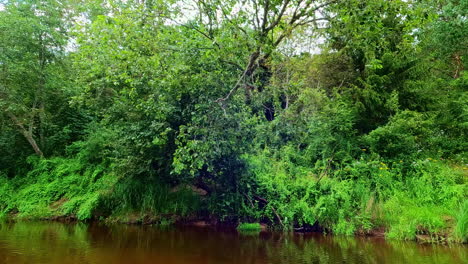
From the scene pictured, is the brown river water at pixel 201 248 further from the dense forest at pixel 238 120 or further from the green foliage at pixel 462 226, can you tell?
the dense forest at pixel 238 120

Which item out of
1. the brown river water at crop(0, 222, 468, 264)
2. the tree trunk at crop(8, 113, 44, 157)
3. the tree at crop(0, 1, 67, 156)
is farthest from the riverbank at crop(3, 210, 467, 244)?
the tree at crop(0, 1, 67, 156)

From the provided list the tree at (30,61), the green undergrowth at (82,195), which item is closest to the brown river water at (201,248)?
the green undergrowth at (82,195)

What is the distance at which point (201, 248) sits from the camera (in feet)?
19.9

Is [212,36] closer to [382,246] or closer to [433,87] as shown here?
[382,246]

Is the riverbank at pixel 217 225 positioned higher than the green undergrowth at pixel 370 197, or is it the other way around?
the green undergrowth at pixel 370 197

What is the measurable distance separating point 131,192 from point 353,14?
313 inches

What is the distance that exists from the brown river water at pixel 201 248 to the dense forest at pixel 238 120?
871 millimetres

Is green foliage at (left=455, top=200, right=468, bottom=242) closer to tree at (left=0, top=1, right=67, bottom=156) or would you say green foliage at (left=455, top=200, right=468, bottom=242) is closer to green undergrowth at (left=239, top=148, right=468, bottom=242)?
green undergrowth at (left=239, top=148, right=468, bottom=242)

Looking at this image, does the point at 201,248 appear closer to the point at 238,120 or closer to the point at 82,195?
the point at 238,120

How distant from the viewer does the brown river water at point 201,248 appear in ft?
17.0

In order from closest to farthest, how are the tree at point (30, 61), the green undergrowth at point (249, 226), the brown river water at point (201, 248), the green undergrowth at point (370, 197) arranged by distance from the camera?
the brown river water at point (201, 248)
the green undergrowth at point (370, 197)
the green undergrowth at point (249, 226)
the tree at point (30, 61)

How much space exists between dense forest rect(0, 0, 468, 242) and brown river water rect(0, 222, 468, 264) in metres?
0.87

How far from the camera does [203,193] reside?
9562 millimetres

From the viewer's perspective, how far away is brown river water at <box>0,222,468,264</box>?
520 centimetres
